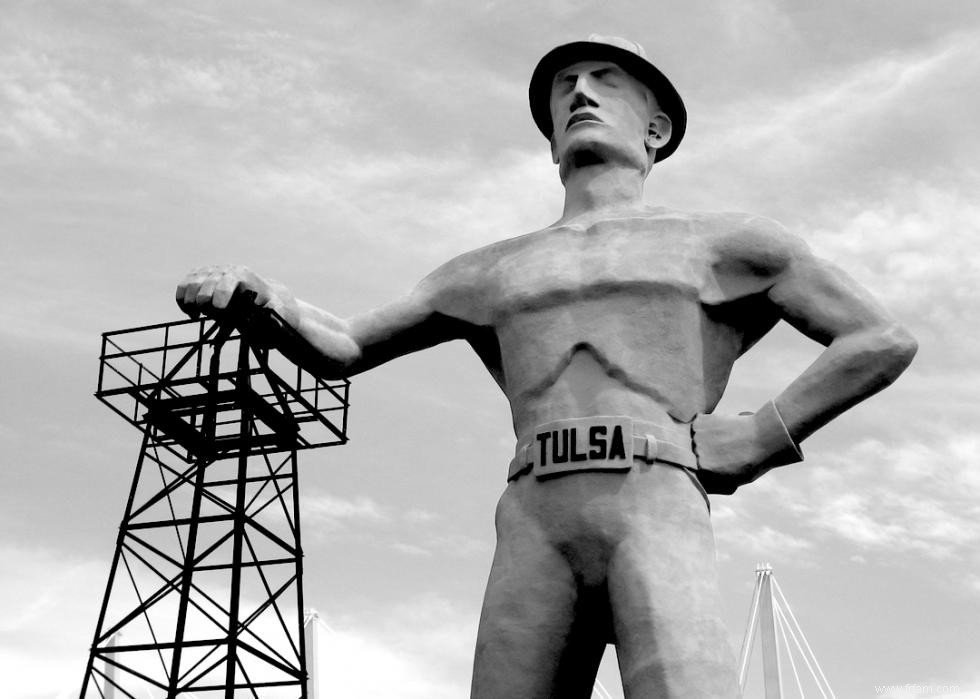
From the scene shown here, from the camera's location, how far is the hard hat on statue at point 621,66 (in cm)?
771

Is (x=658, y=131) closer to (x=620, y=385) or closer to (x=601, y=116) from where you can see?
(x=601, y=116)

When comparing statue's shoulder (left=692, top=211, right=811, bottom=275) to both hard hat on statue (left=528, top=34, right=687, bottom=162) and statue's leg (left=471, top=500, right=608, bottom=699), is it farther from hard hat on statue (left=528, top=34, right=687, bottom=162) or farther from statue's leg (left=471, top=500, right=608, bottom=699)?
statue's leg (left=471, top=500, right=608, bottom=699)

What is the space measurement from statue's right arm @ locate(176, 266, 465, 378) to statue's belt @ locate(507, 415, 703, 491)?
1.12m

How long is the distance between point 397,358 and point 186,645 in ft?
47.7

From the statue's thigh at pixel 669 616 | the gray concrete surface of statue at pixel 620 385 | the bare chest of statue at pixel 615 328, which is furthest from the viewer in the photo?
the bare chest of statue at pixel 615 328

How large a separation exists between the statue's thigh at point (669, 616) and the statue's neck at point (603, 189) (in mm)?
1859

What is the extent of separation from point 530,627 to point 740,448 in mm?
1257

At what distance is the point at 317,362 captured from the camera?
7281 mm

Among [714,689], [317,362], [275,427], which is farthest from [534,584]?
[275,427]

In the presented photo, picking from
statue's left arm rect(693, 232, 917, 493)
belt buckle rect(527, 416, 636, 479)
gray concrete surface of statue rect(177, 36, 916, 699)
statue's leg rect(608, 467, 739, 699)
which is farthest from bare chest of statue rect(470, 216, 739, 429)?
statue's leg rect(608, 467, 739, 699)

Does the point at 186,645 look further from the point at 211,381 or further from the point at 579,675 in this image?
the point at 579,675

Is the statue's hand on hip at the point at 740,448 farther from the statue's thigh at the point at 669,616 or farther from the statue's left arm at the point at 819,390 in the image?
the statue's thigh at the point at 669,616

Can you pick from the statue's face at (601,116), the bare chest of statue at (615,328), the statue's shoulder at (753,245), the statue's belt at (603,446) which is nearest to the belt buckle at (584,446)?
the statue's belt at (603,446)

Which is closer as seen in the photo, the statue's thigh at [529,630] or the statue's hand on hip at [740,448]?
the statue's thigh at [529,630]
